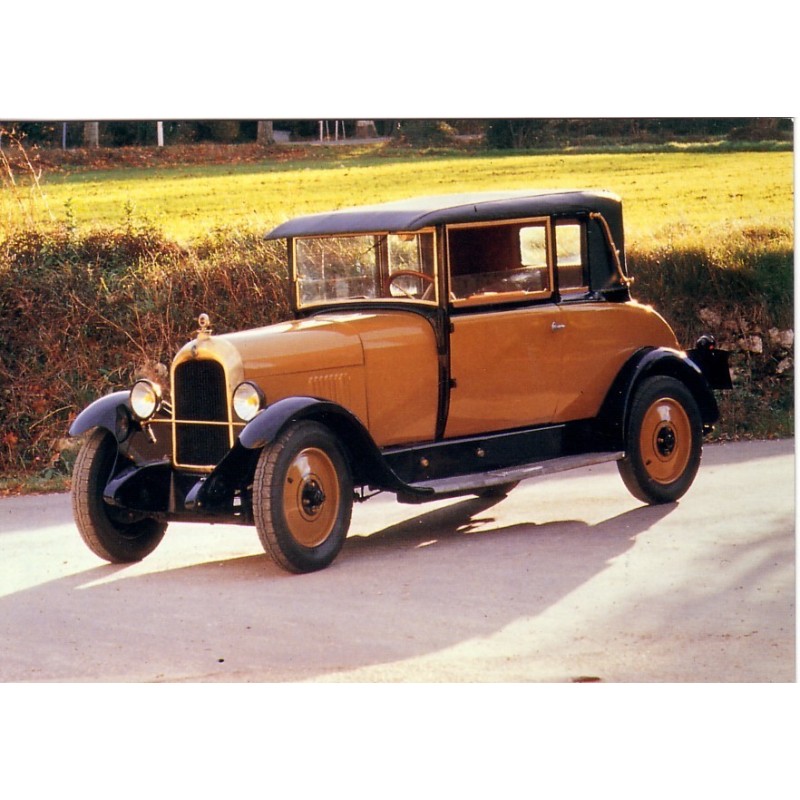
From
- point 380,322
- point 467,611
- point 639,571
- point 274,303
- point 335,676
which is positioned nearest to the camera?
point 335,676

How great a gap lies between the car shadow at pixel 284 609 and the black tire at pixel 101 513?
0.10m

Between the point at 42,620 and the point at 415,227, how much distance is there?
2.34 meters

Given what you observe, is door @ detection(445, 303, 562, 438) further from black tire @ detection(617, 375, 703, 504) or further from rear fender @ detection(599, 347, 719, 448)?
black tire @ detection(617, 375, 703, 504)

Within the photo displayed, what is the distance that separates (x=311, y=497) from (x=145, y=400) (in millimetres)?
941

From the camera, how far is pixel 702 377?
6.93 metres

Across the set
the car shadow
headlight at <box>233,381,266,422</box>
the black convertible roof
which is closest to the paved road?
the car shadow

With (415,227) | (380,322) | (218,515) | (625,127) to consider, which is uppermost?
(625,127)

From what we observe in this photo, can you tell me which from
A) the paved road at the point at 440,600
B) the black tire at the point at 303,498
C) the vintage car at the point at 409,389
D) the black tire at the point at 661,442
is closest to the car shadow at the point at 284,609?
the paved road at the point at 440,600

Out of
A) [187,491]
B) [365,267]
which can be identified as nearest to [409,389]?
[365,267]

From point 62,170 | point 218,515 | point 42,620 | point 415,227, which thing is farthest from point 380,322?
point 42,620

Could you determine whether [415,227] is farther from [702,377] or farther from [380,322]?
[702,377]

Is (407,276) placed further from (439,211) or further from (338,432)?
(338,432)

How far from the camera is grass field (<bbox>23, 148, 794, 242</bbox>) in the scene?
20.4ft

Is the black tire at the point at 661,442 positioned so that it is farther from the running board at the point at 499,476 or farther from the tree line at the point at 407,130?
the tree line at the point at 407,130
